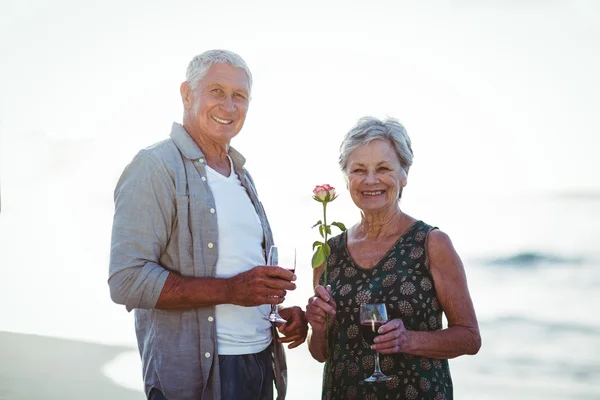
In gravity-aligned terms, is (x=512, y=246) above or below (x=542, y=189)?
below

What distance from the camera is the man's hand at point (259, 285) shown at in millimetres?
2832

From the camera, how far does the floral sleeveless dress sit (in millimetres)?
3385

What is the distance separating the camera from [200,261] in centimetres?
302

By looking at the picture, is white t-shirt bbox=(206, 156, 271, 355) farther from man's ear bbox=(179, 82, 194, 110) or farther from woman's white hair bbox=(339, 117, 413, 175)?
woman's white hair bbox=(339, 117, 413, 175)

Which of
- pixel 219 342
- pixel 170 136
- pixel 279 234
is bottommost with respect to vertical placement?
pixel 219 342

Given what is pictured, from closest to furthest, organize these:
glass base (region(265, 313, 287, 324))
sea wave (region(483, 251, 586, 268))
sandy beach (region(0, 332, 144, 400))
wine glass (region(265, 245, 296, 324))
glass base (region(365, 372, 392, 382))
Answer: wine glass (region(265, 245, 296, 324)), glass base (region(265, 313, 287, 324)), glass base (region(365, 372, 392, 382)), sandy beach (region(0, 332, 144, 400)), sea wave (region(483, 251, 586, 268))

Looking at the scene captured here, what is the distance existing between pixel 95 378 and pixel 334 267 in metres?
5.10

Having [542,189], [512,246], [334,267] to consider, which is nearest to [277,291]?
[334,267]

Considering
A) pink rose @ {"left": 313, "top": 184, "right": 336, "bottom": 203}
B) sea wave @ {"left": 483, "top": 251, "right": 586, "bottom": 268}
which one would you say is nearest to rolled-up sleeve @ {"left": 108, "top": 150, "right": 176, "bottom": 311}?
pink rose @ {"left": 313, "top": 184, "right": 336, "bottom": 203}

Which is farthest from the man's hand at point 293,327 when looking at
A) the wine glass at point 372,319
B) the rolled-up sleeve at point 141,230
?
the rolled-up sleeve at point 141,230

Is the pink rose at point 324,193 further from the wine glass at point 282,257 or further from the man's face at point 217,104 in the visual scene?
the man's face at point 217,104

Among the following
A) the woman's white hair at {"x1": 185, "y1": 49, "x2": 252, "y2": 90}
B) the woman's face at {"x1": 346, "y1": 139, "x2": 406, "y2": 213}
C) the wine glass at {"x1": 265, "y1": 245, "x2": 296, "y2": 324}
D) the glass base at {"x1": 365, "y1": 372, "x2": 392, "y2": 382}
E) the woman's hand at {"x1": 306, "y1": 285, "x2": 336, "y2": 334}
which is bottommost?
the glass base at {"x1": 365, "y1": 372, "x2": 392, "y2": 382}

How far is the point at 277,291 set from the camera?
2.86 metres

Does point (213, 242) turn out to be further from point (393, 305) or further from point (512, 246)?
point (512, 246)
